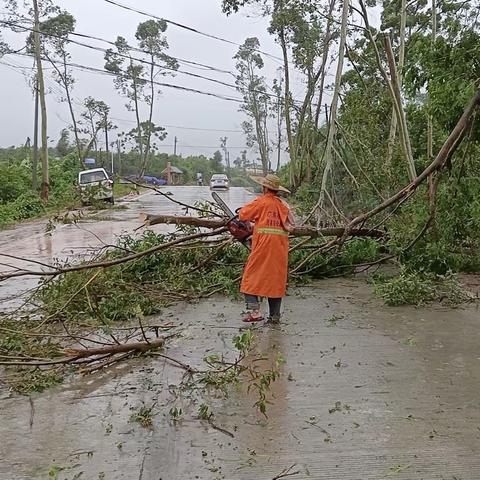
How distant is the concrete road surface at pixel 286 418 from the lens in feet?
11.3

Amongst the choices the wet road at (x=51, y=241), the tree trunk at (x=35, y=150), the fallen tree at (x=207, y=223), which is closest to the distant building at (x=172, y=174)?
the tree trunk at (x=35, y=150)

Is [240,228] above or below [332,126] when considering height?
below

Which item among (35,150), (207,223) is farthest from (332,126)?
(35,150)

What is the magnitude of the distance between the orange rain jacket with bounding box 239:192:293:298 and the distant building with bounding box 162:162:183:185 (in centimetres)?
7327

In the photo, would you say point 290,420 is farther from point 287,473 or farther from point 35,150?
point 35,150

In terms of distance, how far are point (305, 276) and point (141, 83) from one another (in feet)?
163

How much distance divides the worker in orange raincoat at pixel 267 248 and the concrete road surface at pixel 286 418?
16.5 inches

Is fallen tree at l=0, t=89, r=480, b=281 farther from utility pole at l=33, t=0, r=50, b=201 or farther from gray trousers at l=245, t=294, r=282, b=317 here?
utility pole at l=33, t=0, r=50, b=201

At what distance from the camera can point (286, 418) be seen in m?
4.13

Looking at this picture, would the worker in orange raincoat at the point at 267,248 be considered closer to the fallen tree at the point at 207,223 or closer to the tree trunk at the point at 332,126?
the fallen tree at the point at 207,223

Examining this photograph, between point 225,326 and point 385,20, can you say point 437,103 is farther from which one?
point 385,20

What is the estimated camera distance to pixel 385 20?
21.3m

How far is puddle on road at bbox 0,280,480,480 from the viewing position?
344 centimetres

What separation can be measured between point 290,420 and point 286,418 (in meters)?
0.04
